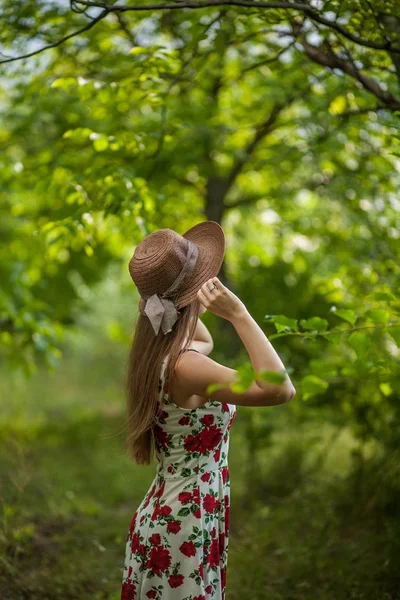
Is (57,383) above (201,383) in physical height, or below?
below

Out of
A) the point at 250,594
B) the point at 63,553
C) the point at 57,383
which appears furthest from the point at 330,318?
the point at 57,383

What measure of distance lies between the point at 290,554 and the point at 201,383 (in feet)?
7.46

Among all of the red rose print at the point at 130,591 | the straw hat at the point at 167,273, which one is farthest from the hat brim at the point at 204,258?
the red rose print at the point at 130,591

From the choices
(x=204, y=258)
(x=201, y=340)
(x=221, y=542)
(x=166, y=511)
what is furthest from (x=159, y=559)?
(x=204, y=258)

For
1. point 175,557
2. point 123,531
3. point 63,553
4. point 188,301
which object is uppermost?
point 188,301

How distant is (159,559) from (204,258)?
1.14 metres

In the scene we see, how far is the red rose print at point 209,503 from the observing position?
2.11 metres

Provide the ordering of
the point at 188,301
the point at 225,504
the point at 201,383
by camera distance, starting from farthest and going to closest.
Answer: the point at 225,504 → the point at 188,301 → the point at 201,383

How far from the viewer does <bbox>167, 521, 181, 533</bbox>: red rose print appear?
2066 millimetres

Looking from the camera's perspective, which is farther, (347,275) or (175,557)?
(347,275)

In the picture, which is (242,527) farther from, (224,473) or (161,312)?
(161,312)

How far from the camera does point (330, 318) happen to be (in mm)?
4723

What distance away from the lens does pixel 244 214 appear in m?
6.28

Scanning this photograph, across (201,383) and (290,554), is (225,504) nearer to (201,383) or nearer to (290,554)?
(201,383)
